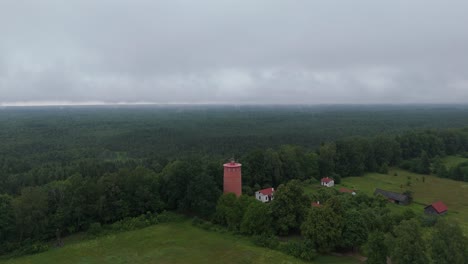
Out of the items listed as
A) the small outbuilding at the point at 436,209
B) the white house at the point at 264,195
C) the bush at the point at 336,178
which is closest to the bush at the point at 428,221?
the small outbuilding at the point at 436,209

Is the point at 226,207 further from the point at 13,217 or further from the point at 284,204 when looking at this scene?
the point at 13,217

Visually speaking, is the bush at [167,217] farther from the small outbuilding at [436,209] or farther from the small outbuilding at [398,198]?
the small outbuilding at [436,209]

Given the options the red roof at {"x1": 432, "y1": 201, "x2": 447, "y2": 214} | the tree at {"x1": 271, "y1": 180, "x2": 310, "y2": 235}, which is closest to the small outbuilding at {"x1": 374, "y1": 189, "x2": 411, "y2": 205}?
the red roof at {"x1": 432, "y1": 201, "x2": 447, "y2": 214}

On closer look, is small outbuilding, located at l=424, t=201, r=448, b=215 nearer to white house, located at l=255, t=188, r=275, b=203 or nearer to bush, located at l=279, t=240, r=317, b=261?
white house, located at l=255, t=188, r=275, b=203

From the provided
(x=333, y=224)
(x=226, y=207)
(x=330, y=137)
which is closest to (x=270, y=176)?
(x=226, y=207)

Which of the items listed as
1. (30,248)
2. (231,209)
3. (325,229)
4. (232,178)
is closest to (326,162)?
(232,178)

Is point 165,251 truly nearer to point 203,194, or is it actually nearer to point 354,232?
point 203,194
